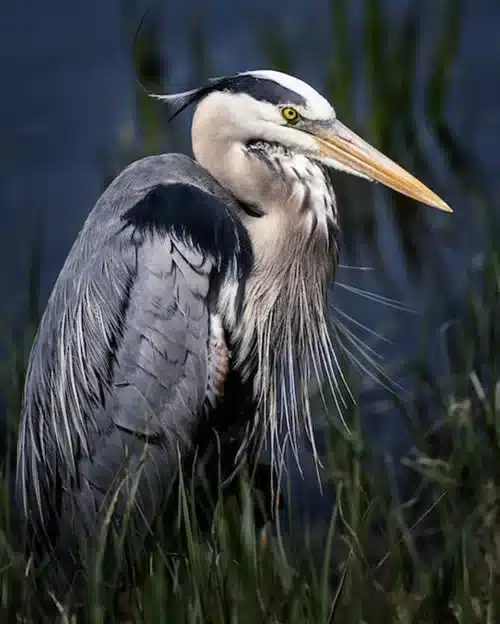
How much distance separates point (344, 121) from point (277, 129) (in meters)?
1.96

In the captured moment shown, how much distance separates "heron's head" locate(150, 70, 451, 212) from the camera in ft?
11.7

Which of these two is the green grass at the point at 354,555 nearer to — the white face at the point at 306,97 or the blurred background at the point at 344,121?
the blurred background at the point at 344,121

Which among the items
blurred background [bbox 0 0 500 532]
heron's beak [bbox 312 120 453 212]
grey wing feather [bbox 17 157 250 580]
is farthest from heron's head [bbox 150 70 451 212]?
blurred background [bbox 0 0 500 532]

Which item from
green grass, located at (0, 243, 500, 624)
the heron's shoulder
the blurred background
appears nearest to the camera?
green grass, located at (0, 243, 500, 624)

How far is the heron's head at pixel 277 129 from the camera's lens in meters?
3.58

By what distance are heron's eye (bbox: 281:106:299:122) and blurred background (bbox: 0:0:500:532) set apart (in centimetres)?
89

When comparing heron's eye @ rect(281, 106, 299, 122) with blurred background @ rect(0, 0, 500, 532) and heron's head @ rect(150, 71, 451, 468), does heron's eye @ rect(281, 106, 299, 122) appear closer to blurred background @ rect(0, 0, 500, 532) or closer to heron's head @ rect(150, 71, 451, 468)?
heron's head @ rect(150, 71, 451, 468)

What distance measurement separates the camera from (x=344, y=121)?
218 inches

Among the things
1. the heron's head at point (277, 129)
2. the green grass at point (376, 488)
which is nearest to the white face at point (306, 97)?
the heron's head at point (277, 129)

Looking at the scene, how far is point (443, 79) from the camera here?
18.8 ft

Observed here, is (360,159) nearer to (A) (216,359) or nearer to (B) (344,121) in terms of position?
(A) (216,359)

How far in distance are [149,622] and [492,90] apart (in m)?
3.96

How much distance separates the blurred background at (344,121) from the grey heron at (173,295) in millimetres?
539

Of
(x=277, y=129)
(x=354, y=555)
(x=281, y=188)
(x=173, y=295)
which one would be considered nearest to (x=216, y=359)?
(x=173, y=295)
